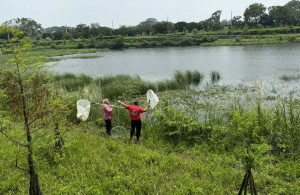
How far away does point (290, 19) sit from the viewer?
68.1 metres

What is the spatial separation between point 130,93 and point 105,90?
4.84 feet

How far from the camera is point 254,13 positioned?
75.1 metres

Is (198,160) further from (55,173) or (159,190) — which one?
(55,173)

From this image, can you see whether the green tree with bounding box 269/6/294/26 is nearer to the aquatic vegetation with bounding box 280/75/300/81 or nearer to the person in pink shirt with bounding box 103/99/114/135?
the aquatic vegetation with bounding box 280/75/300/81

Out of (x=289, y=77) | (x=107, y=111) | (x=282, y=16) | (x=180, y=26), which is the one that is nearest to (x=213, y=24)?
(x=180, y=26)

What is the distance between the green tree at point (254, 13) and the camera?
2908 inches

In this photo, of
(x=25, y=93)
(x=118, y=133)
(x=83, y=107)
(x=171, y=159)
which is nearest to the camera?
(x=25, y=93)

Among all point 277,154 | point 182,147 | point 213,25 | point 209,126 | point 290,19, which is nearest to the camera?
point 277,154

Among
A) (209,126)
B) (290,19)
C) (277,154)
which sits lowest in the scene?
(277,154)

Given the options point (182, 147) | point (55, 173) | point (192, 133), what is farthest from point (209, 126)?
point (55, 173)

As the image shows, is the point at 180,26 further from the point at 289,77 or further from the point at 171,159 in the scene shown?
the point at 171,159

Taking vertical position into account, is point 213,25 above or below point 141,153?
above

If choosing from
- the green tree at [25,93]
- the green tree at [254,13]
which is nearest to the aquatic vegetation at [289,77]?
the green tree at [25,93]

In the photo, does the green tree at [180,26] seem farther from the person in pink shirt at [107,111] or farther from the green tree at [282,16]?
the person in pink shirt at [107,111]
